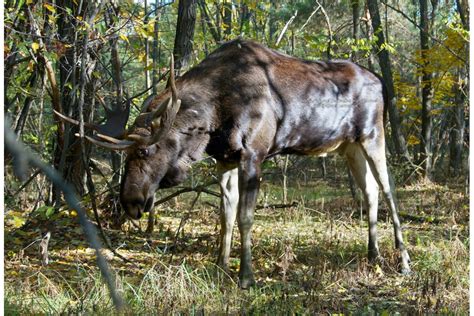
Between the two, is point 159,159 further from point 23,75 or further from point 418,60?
point 418,60

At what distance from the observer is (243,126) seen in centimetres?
645

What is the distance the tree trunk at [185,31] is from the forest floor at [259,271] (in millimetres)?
2458

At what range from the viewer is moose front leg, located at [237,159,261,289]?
6.51 metres

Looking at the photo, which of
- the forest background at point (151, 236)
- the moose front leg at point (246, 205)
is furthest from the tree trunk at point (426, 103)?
the moose front leg at point (246, 205)

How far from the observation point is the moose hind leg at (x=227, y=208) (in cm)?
719

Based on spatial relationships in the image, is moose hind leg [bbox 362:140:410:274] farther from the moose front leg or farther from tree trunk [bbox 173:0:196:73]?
tree trunk [bbox 173:0:196:73]

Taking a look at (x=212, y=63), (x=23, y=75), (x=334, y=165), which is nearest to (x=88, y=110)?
(x=23, y=75)

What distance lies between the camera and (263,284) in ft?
21.3

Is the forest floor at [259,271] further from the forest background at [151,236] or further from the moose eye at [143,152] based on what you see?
the moose eye at [143,152]

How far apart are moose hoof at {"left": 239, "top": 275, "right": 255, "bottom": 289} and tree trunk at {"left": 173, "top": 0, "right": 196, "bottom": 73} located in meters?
3.69

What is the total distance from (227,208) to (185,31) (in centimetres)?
298

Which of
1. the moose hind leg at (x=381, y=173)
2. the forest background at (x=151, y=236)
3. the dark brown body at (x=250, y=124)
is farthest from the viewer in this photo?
the moose hind leg at (x=381, y=173)

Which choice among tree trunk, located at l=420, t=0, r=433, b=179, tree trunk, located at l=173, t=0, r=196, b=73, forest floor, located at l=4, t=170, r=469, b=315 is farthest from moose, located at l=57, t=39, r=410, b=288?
tree trunk, located at l=420, t=0, r=433, b=179

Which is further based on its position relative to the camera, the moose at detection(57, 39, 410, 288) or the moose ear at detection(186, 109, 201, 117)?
the moose ear at detection(186, 109, 201, 117)
